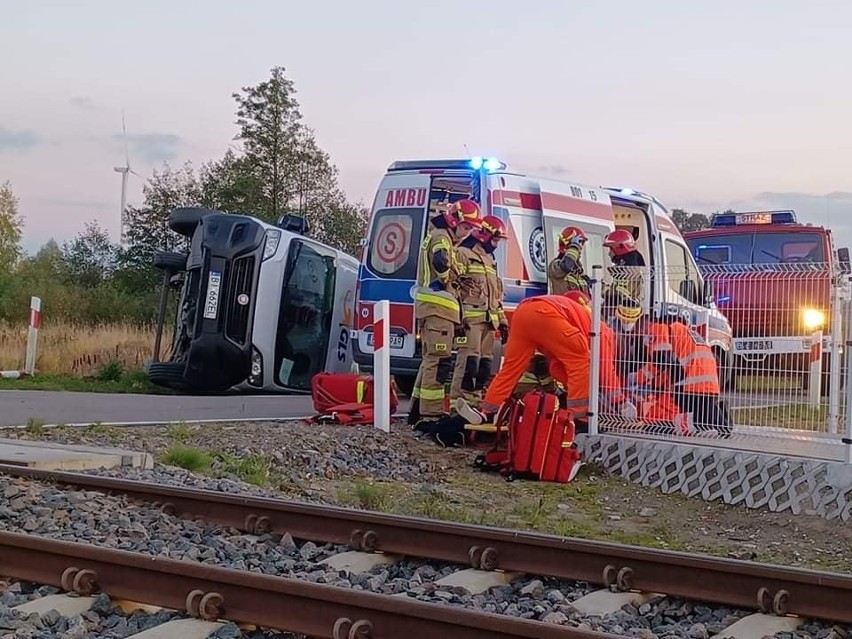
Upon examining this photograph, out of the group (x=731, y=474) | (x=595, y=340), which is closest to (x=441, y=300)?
(x=595, y=340)

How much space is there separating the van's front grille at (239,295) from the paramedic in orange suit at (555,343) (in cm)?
525

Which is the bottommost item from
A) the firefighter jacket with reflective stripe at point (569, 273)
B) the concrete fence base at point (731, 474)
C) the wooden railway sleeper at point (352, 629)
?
the wooden railway sleeper at point (352, 629)

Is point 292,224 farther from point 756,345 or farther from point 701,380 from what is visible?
point 756,345

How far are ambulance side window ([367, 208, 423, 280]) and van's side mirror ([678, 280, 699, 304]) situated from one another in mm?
3662

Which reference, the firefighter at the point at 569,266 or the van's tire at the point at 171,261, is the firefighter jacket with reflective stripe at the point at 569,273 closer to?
the firefighter at the point at 569,266

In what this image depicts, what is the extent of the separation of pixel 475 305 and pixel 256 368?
427 centimetres

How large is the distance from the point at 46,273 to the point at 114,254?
231 centimetres

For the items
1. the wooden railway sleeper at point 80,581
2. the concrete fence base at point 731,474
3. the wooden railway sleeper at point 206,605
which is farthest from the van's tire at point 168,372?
the wooden railway sleeper at point 206,605

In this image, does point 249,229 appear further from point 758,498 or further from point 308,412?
point 758,498

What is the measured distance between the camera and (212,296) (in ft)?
45.2

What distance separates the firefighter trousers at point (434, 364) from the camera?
1072 cm

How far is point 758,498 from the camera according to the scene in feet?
25.6

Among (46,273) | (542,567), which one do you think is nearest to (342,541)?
(542,567)

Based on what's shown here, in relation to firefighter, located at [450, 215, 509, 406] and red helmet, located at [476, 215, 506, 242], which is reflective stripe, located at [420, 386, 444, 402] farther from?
red helmet, located at [476, 215, 506, 242]
